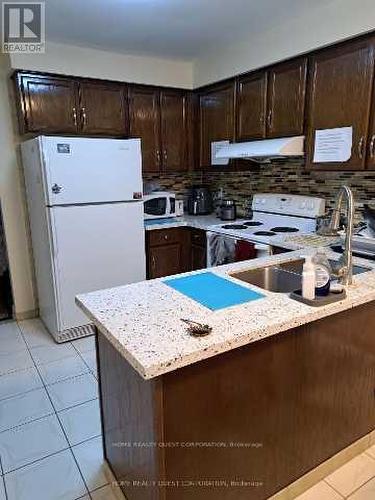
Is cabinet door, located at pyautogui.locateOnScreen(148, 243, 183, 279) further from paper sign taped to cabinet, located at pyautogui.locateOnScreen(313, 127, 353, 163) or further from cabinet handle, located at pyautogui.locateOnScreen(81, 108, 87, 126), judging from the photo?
paper sign taped to cabinet, located at pyautogui.locateOnScreen(313, 127, 353, 163)

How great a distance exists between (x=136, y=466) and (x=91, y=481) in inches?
18.7

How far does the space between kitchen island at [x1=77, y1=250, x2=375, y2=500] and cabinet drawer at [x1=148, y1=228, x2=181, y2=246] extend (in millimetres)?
1774

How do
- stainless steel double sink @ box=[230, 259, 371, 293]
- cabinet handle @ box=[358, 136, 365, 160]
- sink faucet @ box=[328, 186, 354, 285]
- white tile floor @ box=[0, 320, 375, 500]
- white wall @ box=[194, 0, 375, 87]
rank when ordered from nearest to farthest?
sink faucet @ box=[328, 186, 354, 285]
white tile floor @ box=[0, 320, 375, 500]
stainless steel double sink @ box=[230, 259, 371, 293]
white wall @ box=[194, 0, 375, 87]
cabinet handle @ box=[358, 136, 365, 160]

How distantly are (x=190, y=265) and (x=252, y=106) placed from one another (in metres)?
1.55

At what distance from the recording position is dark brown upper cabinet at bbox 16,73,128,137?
279 centimetres

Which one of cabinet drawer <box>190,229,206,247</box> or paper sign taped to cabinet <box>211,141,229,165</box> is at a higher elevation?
paper sign taped to cabinet <box>211,141,229,165</box>

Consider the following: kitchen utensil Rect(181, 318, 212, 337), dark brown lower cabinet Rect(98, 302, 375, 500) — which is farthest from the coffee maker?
kitchen utensil Rect(181, 318, 212, 337)

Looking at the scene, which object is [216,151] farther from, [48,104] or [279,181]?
[48,104]

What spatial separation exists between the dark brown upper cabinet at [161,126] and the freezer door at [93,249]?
66 centimetres

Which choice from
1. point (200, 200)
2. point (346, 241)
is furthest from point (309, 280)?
point (200, 200)

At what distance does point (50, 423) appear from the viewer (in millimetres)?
2014

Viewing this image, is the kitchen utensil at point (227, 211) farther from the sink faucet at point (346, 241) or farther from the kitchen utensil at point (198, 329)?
the kitchen utensil at point (198, 329)

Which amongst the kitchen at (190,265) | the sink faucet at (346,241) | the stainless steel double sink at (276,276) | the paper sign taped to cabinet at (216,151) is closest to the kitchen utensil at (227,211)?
the kitchen at (190,265)

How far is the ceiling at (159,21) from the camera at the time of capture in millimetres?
2195
